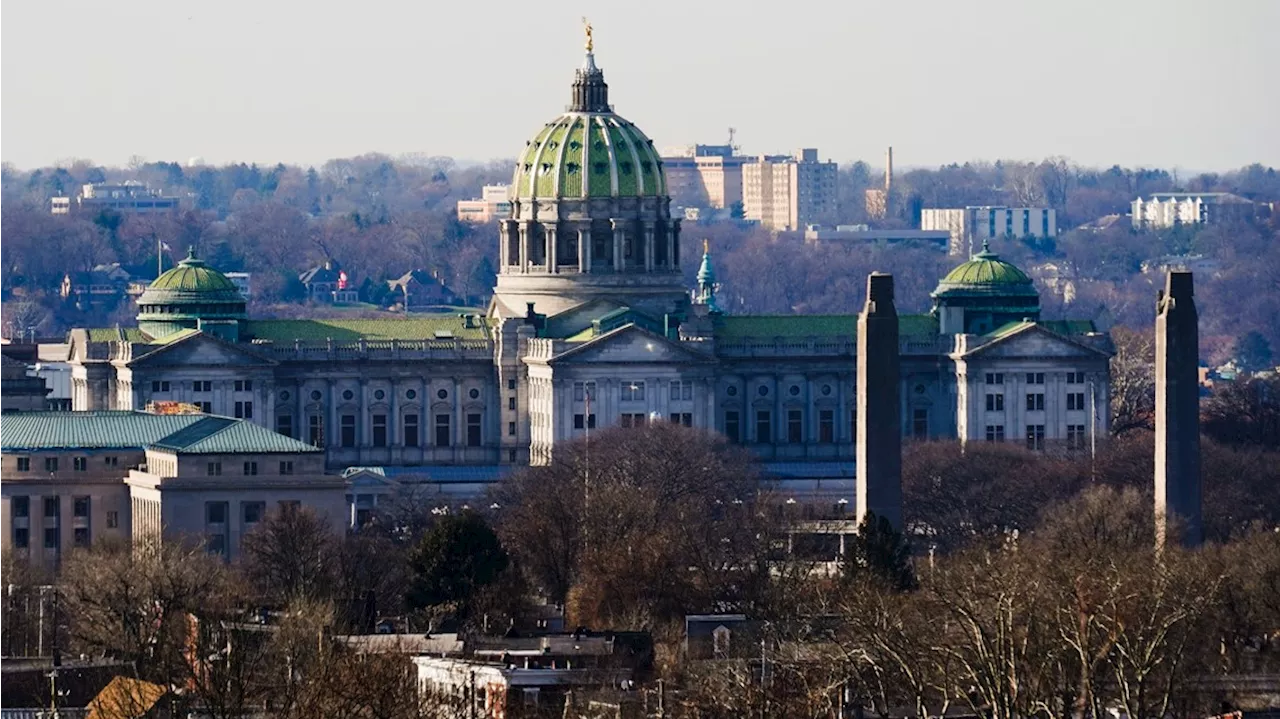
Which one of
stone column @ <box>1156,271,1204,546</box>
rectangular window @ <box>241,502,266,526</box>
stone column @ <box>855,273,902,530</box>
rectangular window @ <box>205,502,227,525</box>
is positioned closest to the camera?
stone column @ <box>855,273,902,530</box>

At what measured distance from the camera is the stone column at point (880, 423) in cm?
18312

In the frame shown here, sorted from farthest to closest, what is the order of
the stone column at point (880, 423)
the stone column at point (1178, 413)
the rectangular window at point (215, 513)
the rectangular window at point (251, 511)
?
1. the rectangular window at point (215, 513)
2. the rectangular window at point (251, 511)
3. the stone column at point (1178, 413)
4. the stone column at point (880, 423)

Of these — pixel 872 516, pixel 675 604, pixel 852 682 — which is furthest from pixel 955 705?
pixel 872 516

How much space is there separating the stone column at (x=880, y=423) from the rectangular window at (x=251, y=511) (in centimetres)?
2037

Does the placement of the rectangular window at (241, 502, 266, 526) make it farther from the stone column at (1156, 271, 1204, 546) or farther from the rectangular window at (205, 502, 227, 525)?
the stone column at (1156, 271, 1204, 546)

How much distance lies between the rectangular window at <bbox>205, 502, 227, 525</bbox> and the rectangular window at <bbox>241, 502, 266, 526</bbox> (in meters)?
0.62

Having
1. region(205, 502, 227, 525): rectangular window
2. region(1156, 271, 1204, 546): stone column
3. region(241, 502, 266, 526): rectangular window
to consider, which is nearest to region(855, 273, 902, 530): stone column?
region(1156, 271, 1204, 546): stone column

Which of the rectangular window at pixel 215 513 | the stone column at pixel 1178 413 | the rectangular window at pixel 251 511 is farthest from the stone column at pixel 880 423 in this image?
the rectangular window at pixel 215 513

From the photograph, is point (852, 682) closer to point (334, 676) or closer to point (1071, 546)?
point (334, 676)

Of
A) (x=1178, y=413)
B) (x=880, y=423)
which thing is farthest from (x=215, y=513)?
(x=1178, y=413)

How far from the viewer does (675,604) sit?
162 metres

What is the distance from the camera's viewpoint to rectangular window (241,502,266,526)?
634 ft

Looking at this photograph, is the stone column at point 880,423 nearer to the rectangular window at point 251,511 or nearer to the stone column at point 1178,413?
the stone column at point 1178,413

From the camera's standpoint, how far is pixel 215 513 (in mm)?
194625
